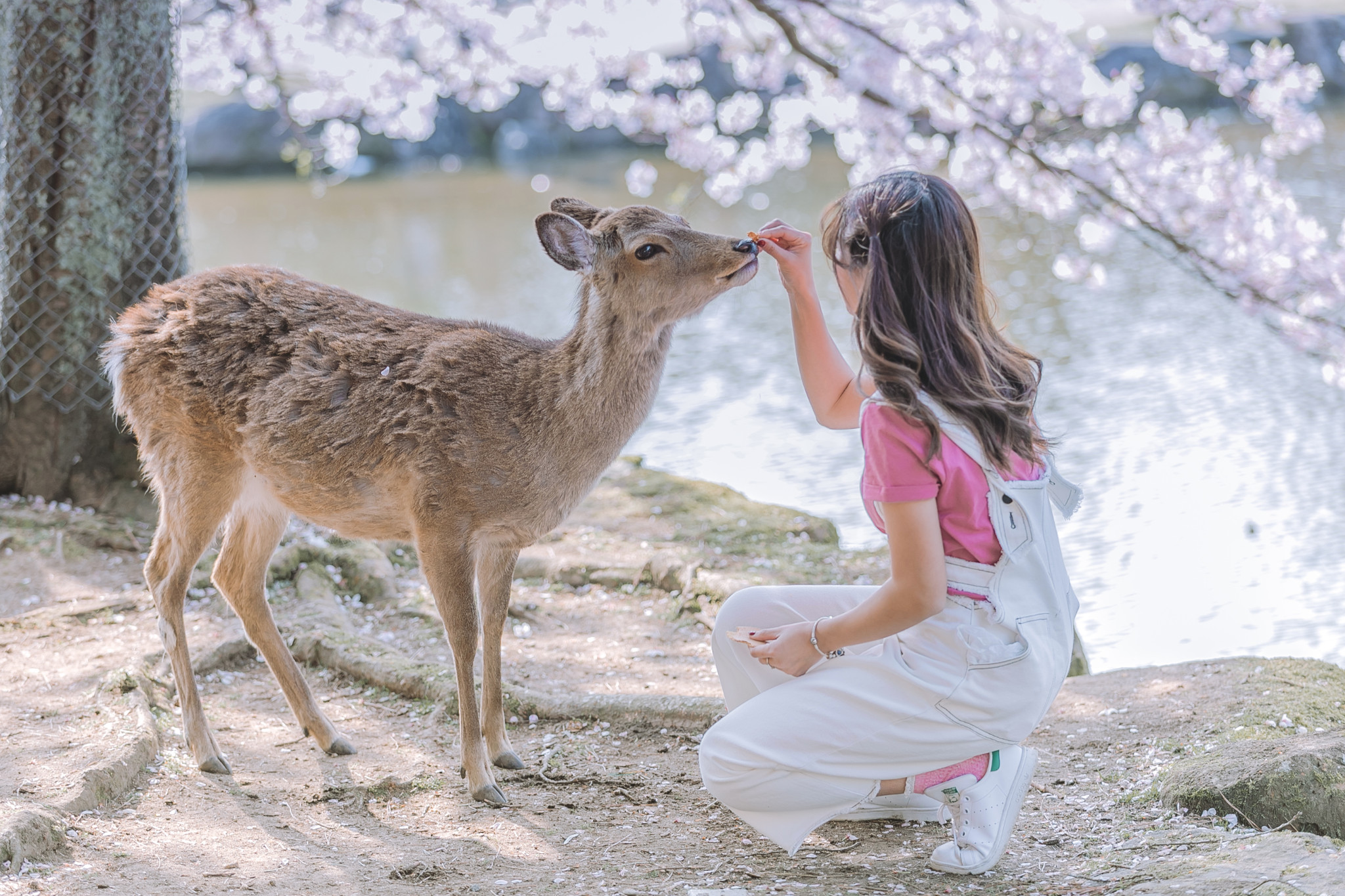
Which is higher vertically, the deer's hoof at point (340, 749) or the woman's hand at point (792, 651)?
the woman's hand at point (792, 651)

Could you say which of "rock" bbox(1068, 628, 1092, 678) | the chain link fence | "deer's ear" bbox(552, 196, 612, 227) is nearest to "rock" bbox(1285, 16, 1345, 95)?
"rock" bbox(1068, 628, 1092, 678)

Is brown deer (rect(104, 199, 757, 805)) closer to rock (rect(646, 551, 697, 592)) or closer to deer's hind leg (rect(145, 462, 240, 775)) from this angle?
deer's hind leg (rect(145, 462, 240, 775))

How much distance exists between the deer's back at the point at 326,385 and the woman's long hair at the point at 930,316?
4.20 feet

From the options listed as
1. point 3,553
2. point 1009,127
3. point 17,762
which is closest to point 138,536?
point 3,553

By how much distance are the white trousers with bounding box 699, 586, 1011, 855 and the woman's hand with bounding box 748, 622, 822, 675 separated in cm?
4

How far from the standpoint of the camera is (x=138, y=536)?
5922 mm

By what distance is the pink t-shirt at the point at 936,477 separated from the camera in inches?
109

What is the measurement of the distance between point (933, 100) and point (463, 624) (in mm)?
5928

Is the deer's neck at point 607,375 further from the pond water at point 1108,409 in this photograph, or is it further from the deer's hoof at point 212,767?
the pond water at point 1108,409

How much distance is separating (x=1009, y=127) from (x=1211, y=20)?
196cm

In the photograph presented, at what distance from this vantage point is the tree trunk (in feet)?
19.0

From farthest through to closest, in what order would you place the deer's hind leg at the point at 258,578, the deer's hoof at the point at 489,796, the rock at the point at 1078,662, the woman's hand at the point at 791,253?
the rock at the point at 1078,662 → the deer's hind leg at the point at 258,578 → the deer's hoof at the point at 489,796 → the woman's hand at the point at 791,253

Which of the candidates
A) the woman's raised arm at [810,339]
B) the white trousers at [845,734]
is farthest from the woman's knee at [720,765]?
the woman's raised arm at [810,339]

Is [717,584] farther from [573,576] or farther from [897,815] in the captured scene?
[897,815]
